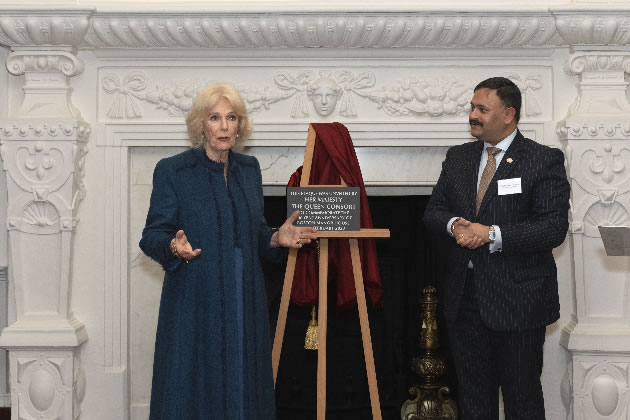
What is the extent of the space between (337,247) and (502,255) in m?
0.81

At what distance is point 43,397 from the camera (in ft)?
10.7

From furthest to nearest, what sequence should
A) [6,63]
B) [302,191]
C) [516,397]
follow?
[6,63]
[302,191]
[516,397]

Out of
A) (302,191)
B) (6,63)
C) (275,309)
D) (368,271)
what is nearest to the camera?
(302,191)

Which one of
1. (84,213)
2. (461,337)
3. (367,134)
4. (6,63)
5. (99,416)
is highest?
(6,63)

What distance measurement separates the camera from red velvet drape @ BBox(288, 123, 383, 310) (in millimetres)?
3062

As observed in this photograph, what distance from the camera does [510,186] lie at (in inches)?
102

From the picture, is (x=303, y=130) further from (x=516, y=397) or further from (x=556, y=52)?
→ (x=516, y=397)

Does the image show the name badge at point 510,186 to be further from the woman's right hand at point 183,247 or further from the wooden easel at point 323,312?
the woman's right hand at point 183,247

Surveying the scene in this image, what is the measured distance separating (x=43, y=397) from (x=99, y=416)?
27 centimetres

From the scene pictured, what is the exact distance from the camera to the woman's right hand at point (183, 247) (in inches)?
90.3

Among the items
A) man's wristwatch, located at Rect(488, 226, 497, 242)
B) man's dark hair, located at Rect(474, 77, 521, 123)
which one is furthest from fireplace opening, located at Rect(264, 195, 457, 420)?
man's wristwatch, located at Rect(488, 226, 497, 242)

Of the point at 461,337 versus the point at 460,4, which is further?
the point at 460,4

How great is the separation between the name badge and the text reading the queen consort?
52 centimetres

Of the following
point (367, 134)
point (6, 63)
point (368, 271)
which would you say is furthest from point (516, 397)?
point (6, 63)
